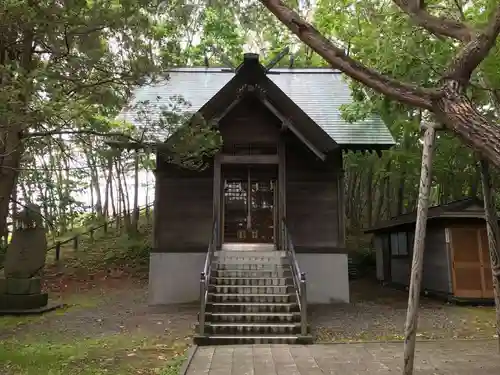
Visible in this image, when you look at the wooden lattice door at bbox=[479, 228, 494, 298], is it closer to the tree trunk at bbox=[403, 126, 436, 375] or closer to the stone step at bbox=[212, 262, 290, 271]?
the stone step at bbox=[212, 262, 290, 271]

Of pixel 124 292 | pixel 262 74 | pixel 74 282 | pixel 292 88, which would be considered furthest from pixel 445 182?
pixel 74 282

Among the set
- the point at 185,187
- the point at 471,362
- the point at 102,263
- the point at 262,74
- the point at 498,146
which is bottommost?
the point at 471,362

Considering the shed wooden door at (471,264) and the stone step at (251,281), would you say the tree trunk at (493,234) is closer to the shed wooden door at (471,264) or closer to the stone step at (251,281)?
the stone step at (251,281)

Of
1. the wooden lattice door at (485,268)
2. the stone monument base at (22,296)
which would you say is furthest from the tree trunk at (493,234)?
the stone monument base at (22,296)

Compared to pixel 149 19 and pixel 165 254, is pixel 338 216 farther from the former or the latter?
pixel 149 19

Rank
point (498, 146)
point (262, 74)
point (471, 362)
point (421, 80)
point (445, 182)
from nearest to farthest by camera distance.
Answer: point (498, 146) → point (471, 362) → point (421, 80) → point (262, 74) → point (445, 182)

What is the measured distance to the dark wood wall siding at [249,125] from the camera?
40.3 ft

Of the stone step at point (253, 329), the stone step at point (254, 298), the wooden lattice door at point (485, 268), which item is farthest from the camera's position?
the wooden lattice door at point (485, 268)

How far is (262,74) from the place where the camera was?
38.0 ft

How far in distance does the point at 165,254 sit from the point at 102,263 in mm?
6523

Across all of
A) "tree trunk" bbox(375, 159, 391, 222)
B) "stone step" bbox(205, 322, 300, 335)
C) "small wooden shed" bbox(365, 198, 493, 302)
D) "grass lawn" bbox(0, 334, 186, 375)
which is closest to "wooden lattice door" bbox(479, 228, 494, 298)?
"small wooden shed" bbox(365, 198, 493, 302)

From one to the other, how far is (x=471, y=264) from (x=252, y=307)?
7.13 meters

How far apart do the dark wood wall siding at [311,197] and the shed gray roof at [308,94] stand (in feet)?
3.24

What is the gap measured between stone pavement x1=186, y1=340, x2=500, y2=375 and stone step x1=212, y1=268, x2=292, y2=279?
2572 mm
